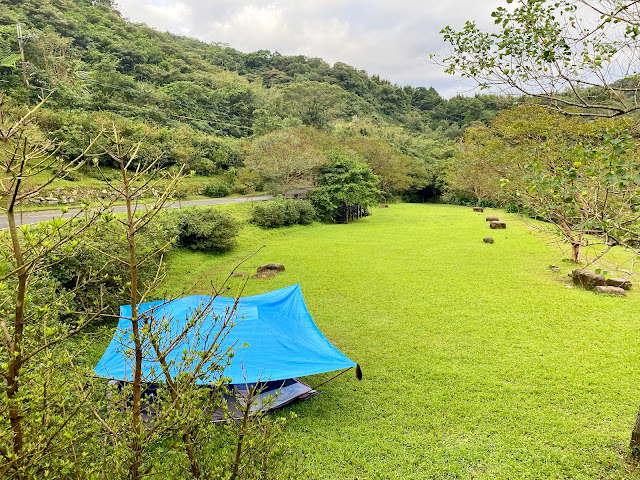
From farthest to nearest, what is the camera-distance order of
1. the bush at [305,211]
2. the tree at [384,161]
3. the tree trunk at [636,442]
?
1. the tree at [384,161]
2. the bush at [305,211]
3. the tree trunk at [636,442]

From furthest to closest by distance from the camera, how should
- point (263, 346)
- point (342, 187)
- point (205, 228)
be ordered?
point (342, 187) < point (205, 228) < point (263, 346)

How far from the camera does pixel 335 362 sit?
536cm

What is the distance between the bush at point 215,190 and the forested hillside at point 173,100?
6.32 ft

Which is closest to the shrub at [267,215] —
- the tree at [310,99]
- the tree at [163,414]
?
the tree at [163,414]

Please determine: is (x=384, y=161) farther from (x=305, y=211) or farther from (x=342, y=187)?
(x=305, y=211)

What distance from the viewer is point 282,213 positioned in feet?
69.5

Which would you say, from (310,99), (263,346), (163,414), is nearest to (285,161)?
(263,346)

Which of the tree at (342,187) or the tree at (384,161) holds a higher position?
the tree at (384,161)

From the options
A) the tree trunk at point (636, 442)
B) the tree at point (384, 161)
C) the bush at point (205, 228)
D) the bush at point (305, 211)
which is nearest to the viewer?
the tree trunk at point (636, 442)

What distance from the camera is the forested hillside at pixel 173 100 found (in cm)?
2495

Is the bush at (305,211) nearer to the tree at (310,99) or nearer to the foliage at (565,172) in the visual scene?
the foliage at (565,172)

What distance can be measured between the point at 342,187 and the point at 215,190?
9.92 m

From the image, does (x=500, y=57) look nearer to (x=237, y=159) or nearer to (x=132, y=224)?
(x=132, y=224)

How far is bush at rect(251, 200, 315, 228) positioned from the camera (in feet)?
66.4
